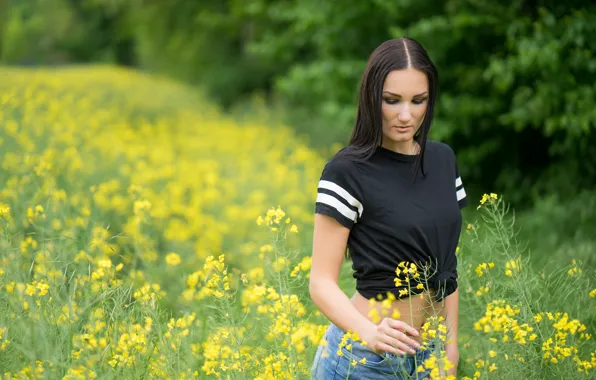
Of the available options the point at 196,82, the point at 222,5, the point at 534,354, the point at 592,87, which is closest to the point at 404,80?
the point at 534,354

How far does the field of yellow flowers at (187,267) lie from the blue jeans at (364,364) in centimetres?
9

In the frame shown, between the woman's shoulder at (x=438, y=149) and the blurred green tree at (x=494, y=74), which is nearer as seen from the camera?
the woman's shoulder at (x=438, y=149)

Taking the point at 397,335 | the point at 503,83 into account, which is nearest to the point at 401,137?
the point at 397,335

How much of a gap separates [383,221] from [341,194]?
157mm

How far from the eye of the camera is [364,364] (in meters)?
2.21

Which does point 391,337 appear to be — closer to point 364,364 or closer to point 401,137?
point 364,364

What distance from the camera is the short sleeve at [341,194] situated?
2166 mm

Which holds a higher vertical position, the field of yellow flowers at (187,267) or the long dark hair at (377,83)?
the long dark hair at (377,83)

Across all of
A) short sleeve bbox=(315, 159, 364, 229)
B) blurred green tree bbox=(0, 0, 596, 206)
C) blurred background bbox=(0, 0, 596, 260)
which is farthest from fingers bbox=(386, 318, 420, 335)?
blurred green tree bbox=(0, 0, 596, 206)

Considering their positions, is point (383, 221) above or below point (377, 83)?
below

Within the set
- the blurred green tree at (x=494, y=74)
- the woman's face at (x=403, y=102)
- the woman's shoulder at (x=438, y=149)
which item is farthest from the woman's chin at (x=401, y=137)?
the blurred green tree at (x=494, y=74)

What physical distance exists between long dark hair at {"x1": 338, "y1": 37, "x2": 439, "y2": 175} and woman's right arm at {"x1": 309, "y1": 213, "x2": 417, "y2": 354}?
23 cm

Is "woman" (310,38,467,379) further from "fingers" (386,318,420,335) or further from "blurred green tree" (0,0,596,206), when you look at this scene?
"blurred green tree" (0,0,596,206)

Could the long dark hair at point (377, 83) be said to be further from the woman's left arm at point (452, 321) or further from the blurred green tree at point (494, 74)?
the blurred green tree at point (494, 74)
